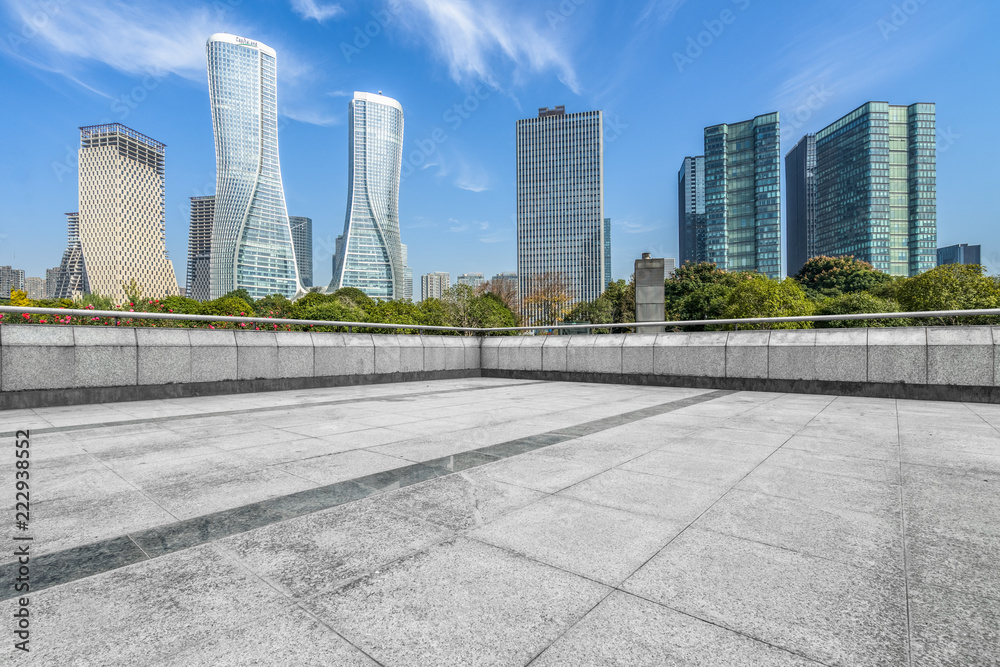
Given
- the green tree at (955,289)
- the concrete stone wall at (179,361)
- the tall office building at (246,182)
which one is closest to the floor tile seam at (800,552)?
the concrete stone wall at (179,361)

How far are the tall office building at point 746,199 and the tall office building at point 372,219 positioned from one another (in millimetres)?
121227

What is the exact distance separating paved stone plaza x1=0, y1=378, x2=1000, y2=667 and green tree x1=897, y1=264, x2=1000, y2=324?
4554cm

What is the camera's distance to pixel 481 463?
13.2 ft

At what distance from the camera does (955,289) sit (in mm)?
38656

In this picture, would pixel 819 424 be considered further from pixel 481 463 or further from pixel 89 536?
pixel 89 536

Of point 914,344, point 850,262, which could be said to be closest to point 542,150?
point 850,262

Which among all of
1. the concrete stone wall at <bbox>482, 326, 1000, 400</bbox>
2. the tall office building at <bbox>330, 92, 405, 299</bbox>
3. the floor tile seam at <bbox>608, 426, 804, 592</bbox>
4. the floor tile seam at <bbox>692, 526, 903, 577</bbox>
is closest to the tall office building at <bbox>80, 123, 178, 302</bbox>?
the tall office building at <bbox>330, 92, 405, 299</bbox>

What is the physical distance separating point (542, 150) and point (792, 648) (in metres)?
186

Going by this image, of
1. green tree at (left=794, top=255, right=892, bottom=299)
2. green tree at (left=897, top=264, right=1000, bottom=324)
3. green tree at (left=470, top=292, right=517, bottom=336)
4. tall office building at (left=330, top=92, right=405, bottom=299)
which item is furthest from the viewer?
tall office building at (left=330, top=92, right=405, bottom=299)

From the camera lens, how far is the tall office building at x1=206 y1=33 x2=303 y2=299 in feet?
495

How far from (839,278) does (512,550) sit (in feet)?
299

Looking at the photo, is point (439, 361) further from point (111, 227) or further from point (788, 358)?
point (111, 227)

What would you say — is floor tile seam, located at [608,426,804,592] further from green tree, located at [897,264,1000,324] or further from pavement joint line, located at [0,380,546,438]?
green tree, located at [897,264,1000,324]

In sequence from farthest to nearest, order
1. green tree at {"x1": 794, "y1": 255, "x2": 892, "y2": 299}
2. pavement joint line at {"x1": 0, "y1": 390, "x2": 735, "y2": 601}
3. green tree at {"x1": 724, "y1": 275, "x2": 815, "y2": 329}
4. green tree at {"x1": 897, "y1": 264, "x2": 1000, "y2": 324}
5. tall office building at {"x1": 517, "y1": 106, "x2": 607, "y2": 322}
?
tall office building at {"x1": 517, "y1": 106, "x2": 607, "y2": 322}, green tree at {"x1": 794, "y1": 255, "x2": 892, "y2": 299}, green tree at {"x1": 724, "y1": 275, "x2": 815, "y2": 329}, green tree at {"x1": 897, "y1": 264, "x2": 1000, "y2": 324}, pavement joint line at {"x1": 0, "y1": 390, "x2": 735, "y2": 601}
